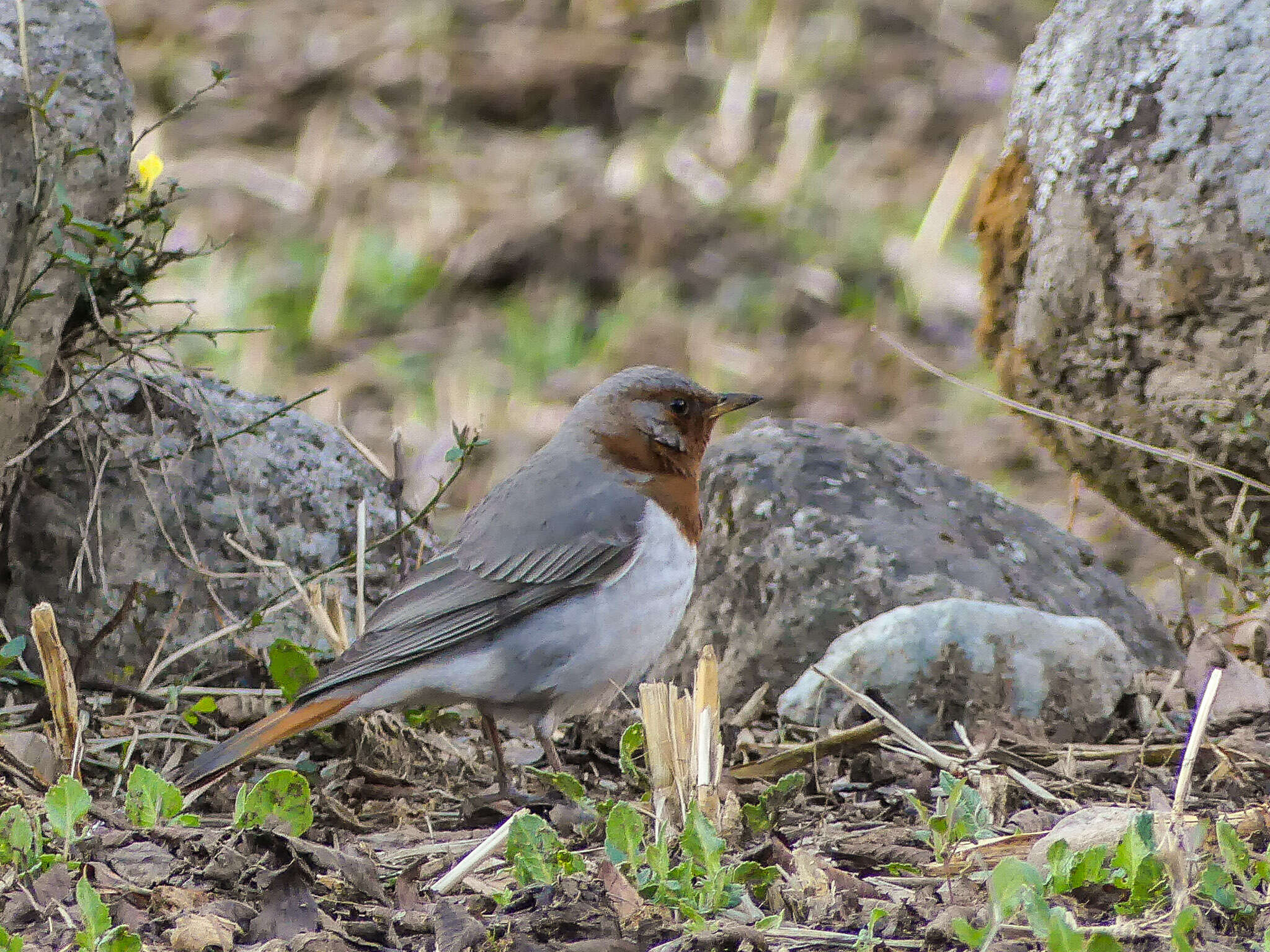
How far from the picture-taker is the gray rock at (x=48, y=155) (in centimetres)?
395

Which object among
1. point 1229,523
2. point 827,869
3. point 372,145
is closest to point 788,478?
point 1229,523

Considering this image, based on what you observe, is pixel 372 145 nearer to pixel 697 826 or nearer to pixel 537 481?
pixel 537 481

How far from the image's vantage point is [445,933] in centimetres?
279

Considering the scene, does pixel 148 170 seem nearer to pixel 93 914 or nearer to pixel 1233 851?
pixel 93 914

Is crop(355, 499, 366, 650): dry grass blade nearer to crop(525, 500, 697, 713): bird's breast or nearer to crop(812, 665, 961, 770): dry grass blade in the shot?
crop(525, 500, 697, 713): bird's breast

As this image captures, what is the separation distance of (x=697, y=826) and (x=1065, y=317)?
2565 mm

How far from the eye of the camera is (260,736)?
3711 millimetres

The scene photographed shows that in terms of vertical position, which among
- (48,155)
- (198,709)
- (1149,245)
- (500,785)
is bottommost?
(500,785)

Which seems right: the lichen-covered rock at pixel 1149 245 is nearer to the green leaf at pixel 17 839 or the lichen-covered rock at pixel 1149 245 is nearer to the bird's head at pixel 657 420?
the bird's head at pixel 657 420

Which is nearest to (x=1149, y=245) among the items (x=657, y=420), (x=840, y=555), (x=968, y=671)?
(x=840, y=555)

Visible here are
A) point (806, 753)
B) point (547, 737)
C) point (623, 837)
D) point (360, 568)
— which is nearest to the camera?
point (623, 837)

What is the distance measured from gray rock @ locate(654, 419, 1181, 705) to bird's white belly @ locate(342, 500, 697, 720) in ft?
1.78

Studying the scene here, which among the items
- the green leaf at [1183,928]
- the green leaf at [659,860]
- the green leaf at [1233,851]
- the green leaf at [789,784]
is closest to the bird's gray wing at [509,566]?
the green leaf at [789,784]

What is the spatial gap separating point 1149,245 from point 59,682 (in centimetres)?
321
